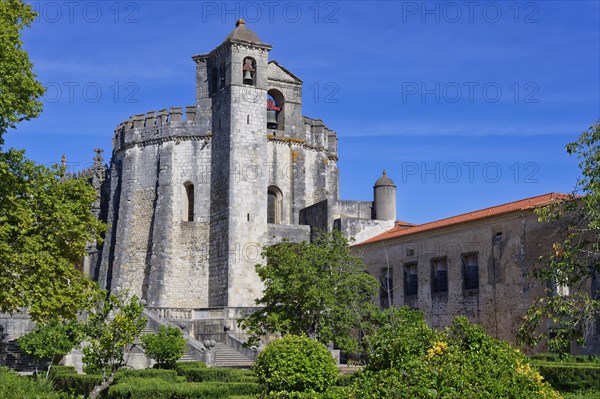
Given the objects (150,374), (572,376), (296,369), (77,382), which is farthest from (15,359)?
(572,376)

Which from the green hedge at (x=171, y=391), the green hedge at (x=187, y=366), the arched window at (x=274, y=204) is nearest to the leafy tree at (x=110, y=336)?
the green hedge at (x=171, y=391)

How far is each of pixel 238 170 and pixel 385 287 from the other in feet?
36.6

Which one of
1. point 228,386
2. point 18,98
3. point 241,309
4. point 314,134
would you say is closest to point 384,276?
point 241,309

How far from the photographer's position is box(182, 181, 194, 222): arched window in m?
44.7

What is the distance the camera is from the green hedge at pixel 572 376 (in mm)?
19641

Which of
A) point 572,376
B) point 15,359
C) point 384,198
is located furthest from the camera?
point 384,198

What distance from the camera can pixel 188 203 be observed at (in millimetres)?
45094

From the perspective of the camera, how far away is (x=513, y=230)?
29453 mm

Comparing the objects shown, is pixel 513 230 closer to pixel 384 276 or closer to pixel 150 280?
pixel 384 276

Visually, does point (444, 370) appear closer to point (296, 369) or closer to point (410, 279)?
point (296, 369)

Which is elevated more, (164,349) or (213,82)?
(213,82)

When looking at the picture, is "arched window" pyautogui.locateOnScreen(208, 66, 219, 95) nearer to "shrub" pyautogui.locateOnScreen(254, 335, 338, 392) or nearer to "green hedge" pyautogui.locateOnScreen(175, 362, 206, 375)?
"green hedge" pyautogui.locateOnScreen(175, 362, 206, 375)

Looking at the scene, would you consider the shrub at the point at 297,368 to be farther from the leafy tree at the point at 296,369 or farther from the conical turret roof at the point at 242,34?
the conical turret roof at the point at 242,34

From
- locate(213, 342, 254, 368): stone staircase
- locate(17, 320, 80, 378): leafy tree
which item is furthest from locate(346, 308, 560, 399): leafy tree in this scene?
locate(17, 320, 80, 378): leafy tree
